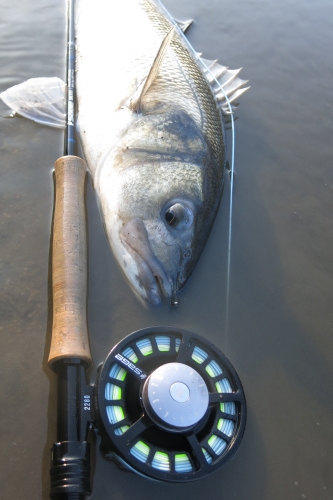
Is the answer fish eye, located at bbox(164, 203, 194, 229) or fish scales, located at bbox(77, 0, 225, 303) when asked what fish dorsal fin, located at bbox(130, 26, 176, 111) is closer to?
fish scales, located at bbox(77, 0, 225, 303)

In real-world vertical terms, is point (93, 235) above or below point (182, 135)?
below

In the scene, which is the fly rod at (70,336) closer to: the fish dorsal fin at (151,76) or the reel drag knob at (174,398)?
the reel drag knob at (174,398)

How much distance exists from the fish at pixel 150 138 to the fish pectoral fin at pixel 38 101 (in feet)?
0.05

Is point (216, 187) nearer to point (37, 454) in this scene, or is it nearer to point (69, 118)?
point (69, 118)

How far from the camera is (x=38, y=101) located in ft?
9.37

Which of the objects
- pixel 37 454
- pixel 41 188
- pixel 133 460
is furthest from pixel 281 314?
pixel 41 188

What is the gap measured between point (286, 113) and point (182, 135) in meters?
1.43

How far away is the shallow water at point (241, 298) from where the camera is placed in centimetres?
167

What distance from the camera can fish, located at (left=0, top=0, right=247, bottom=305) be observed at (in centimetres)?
209

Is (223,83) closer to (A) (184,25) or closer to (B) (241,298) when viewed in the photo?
(A) (184,25)

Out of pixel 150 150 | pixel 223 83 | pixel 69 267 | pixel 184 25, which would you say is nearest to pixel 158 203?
pixel 150 150

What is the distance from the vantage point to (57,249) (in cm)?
196

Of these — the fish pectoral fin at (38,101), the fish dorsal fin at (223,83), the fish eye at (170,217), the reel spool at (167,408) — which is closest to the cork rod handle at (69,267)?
the reel spool at (167,408)

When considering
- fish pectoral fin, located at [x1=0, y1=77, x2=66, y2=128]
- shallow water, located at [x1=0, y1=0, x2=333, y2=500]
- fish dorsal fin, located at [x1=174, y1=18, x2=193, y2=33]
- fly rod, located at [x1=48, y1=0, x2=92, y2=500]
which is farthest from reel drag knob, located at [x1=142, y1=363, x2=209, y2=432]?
fish dorsal fin, located at [x1=174, y1=18, x2=193, y2=33]
